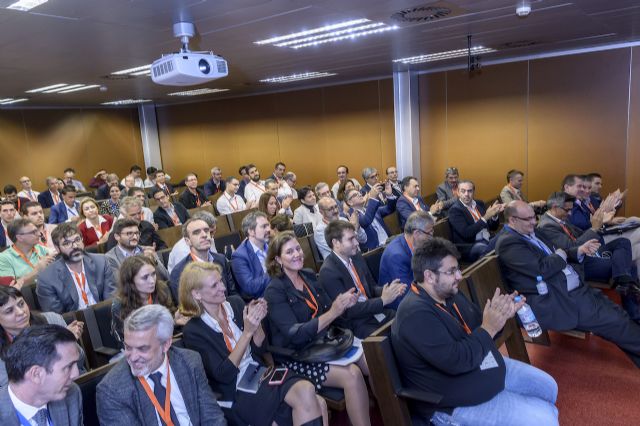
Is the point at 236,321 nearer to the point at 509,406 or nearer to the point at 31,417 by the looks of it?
the point at 31,417

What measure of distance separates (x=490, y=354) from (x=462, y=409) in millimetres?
300

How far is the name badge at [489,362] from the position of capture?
2.30m

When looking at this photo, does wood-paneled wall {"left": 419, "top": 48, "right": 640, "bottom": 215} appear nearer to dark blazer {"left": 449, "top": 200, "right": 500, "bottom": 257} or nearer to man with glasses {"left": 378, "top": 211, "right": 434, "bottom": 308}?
dark blazer {"left": 449, "top": 200, "right": 500, "bottom": 257}

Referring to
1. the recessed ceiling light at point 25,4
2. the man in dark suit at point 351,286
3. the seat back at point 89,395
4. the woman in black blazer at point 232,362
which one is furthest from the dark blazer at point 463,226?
the recessed ceiling light at point 25,4

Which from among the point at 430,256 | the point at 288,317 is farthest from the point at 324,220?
the point at 430,256

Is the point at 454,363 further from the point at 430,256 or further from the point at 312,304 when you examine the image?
the point at 312,304

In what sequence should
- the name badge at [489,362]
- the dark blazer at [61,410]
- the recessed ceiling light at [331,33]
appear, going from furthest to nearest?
1. the recessed ceiling light at [331,33]
2. the name badge at [489,362]
3. the dark blazer at [61,410]

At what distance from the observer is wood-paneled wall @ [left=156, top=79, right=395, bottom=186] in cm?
969

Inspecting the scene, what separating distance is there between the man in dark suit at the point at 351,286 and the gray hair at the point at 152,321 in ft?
4.34

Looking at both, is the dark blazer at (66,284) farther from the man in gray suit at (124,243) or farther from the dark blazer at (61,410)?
the dark blazer at (61,410)

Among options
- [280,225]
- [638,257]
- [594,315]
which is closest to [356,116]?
[280,225]

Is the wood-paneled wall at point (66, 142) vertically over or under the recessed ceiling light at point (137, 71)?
under

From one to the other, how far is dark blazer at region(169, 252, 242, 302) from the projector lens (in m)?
1.51

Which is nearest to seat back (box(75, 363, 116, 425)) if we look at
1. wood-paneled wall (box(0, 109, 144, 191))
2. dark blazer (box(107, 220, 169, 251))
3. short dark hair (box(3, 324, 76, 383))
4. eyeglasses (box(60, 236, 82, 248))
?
short dark hair (box(3, 324, 76, 383))
